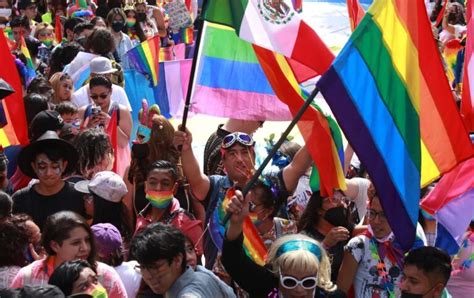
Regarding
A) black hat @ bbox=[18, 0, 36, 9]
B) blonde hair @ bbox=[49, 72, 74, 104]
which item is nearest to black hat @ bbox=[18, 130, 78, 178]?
blonde hair @ bbox=[49, 72, 74, 104]

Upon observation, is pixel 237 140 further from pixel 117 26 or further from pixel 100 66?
pixel 117 26

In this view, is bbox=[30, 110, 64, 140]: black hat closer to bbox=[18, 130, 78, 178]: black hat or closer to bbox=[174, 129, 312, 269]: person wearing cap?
bbox=[18, 130, 78, 178]: black hat

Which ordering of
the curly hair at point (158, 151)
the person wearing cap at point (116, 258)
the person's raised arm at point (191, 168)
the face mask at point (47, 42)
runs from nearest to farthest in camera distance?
the person wearing cap at point (116, 258)
the person's raised arm at point (191, 168)
the curly hair at point (158, 151)
the face mask at point (47, 42)

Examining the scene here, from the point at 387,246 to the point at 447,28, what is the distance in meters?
9.81

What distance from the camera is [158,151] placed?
22.7ft

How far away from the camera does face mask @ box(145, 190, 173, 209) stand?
247 inches

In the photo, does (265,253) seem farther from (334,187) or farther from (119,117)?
(119,117)

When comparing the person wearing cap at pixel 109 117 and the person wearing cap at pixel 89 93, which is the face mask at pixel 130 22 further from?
the person wearing cap at pixel 109 117

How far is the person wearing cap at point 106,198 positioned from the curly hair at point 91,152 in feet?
1.84

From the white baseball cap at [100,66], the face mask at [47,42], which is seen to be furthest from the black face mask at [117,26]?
the white baseball cap at [100,66]

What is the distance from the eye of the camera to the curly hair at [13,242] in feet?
17.6

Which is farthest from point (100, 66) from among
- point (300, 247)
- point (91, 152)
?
point (300, 247)

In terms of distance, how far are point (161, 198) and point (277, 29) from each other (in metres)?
1.18

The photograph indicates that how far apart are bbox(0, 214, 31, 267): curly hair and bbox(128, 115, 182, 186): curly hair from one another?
1.39 meters
